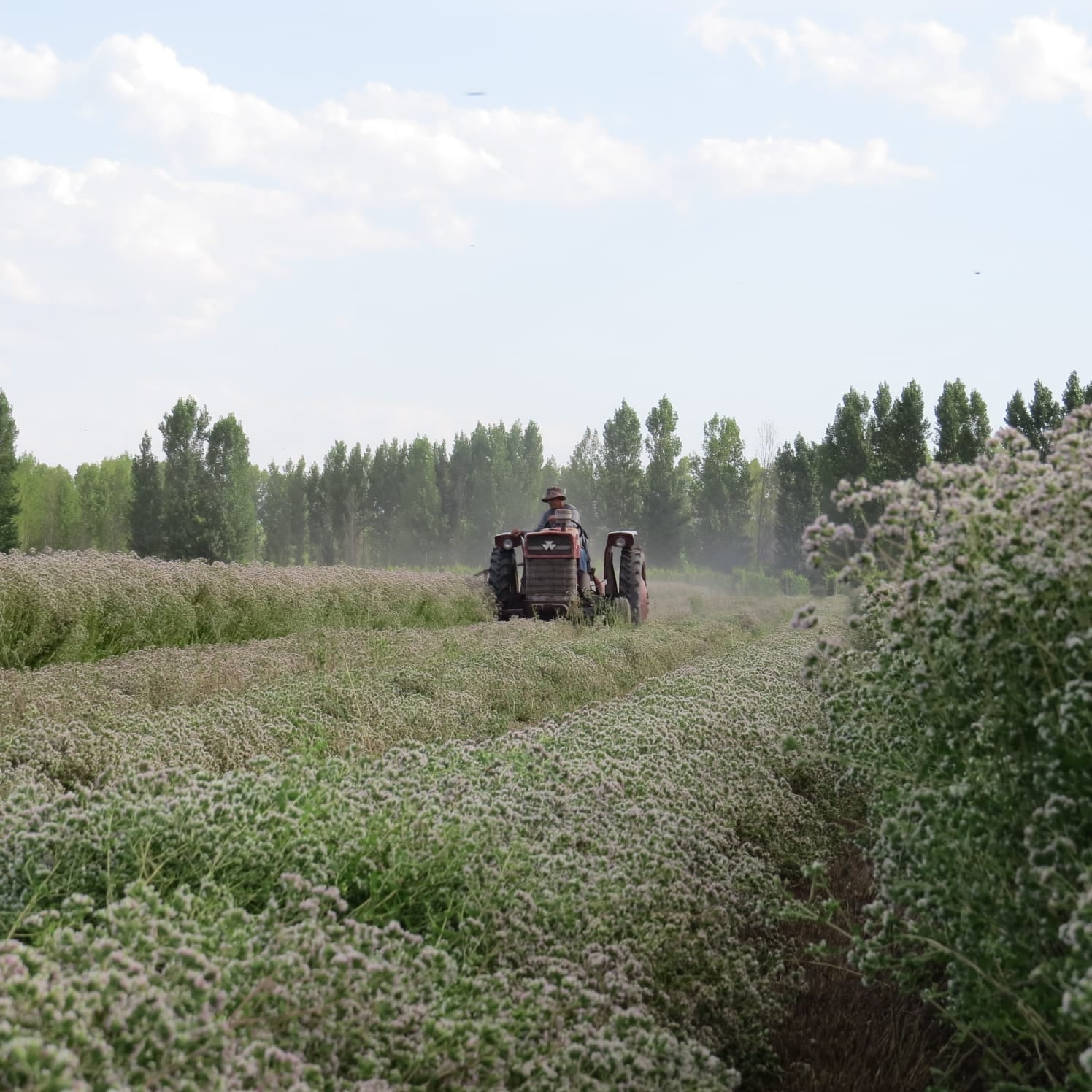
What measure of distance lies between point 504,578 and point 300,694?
853cm

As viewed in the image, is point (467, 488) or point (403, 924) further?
point (467, 488)

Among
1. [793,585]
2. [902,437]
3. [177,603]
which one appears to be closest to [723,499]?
[793,585]

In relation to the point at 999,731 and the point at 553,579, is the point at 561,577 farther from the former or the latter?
the point at 999,731

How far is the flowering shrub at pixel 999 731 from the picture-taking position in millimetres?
2211

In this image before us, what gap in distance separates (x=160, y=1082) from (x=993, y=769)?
1949 millimetres

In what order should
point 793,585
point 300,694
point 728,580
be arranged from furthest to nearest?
point 728,580, point 793,585, point 300,694

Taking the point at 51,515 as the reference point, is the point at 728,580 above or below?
below

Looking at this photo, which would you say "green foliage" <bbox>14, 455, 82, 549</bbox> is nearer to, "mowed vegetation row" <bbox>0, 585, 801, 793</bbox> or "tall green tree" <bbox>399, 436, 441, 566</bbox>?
"tall green tree" <bbox>399, 436, 441, 566</bbox>

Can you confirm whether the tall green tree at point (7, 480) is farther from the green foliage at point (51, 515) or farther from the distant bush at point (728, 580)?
the distant bush at point (728, 580)

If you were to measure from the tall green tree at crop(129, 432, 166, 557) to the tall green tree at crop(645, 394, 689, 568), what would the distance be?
816 inches

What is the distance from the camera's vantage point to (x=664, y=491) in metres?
46.2

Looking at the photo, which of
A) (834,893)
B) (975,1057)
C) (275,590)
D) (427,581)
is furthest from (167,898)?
(427,581)

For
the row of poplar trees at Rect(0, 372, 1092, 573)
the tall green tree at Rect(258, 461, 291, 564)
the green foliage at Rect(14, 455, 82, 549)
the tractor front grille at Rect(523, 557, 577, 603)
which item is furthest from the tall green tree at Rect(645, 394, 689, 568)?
the tractor front grille at Rect(523, 557, 577, 603)

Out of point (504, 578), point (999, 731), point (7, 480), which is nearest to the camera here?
point (999, 731)
